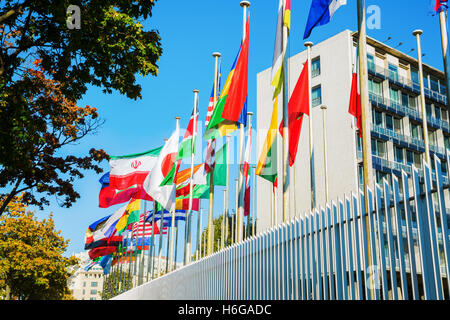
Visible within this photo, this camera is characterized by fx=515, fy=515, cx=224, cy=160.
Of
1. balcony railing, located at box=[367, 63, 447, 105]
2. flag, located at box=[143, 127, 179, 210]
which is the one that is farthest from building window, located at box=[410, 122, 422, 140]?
flag, located at box=[143, 127, 179, 210]

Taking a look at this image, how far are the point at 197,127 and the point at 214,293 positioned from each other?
10.2m

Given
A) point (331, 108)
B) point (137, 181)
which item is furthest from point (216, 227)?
point (137, 181)

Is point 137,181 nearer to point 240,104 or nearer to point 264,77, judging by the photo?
point 240,104

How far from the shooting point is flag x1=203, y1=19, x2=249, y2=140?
1495 cm

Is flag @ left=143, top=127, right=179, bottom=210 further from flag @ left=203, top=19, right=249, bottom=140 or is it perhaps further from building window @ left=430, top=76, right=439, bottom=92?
building window @ left=430, top=76, right=439, bottom=92

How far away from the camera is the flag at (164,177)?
21.6m

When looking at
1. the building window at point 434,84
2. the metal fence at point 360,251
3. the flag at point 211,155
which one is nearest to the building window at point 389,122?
the building window at point 434,84

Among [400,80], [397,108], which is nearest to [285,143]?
[397,108]

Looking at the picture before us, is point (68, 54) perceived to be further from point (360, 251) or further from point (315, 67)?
point (315, 67)

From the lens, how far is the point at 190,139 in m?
22.1

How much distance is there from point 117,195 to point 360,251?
1910 cm

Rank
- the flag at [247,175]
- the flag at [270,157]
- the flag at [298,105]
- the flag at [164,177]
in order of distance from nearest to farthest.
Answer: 1. the flag at [270,157]
2. the flag at [298,105]
3. the flag at [247,175]
4. the flag at [164,177]

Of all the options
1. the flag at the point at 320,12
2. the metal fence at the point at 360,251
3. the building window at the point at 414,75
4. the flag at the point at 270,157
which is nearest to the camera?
the metal fence at the point at 360,251

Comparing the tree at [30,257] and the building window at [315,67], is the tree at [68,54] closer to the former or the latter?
the tree at [30,257]
